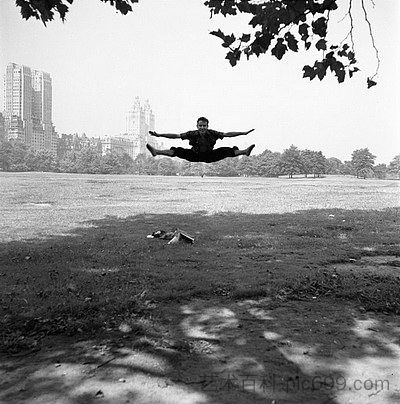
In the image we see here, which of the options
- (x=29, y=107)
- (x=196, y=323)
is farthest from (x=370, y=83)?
(x=29, y=107)

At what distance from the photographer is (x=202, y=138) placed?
8961mm

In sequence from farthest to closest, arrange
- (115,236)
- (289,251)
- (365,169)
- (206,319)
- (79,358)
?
(365,169) → (115,236) → (289,251) → (206,319) → (79,358)

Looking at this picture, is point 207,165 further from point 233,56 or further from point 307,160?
point 233,56

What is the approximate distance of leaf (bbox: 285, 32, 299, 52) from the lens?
259 inches

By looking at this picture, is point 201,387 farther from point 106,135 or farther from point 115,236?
point 106,135

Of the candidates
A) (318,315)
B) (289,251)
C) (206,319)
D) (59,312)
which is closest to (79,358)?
(59,312)

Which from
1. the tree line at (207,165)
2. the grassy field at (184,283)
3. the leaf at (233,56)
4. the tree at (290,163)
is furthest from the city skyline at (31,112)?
the leaf at (233,56)


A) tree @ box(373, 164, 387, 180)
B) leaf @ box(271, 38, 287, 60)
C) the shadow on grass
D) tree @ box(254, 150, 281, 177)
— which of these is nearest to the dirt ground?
the shadow on grass

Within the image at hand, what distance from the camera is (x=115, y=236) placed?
45.7 feet

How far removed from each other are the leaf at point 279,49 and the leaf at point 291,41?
0.28 ft

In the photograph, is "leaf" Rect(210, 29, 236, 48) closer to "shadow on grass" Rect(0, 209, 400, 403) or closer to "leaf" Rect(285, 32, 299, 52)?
"leaf" Rect(285, 32, 299, 52)

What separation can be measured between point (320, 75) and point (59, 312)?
19.6 feet

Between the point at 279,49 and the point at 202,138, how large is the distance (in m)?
2.82

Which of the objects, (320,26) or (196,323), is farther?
(320,26)
